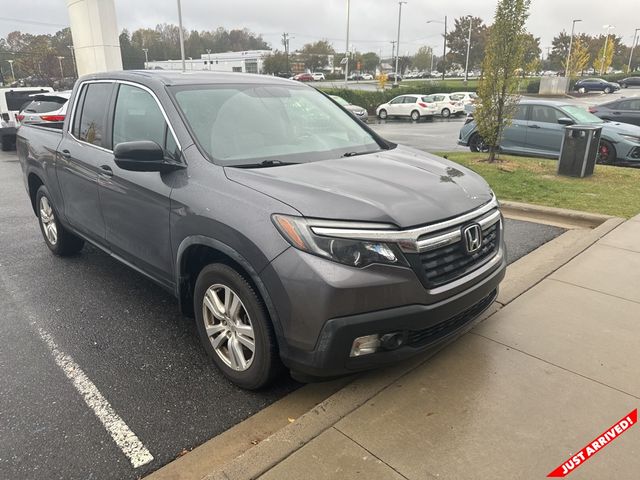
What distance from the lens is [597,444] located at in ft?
7.96

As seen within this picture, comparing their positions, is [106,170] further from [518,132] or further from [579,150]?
[518,132]

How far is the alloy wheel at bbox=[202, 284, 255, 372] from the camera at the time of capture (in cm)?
280

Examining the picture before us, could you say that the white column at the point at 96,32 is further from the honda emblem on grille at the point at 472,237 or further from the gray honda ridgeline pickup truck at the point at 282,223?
the honda emblem on grille at the point at 472,237

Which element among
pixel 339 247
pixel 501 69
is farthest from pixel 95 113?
pixel 501 69

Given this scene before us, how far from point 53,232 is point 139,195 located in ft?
7.96

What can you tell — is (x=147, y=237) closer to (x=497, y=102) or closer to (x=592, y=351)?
(x=592, y=351)

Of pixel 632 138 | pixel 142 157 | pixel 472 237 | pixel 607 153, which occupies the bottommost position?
pixel 607 153

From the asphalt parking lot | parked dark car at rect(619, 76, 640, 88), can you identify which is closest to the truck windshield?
the asphalt parking lot

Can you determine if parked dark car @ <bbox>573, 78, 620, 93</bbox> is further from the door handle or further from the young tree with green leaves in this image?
the door handle

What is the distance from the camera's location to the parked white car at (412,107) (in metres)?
30.2

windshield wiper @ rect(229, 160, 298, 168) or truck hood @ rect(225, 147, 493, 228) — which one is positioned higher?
windshield wiper @ rect(229, 160, 298, 168)

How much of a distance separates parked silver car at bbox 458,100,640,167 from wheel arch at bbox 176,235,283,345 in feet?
33.5

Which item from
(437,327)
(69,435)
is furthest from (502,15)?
(69,435)

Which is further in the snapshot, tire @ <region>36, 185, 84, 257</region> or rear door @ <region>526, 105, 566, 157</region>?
rear door @ <region>526, 105, 566, 157</region>
